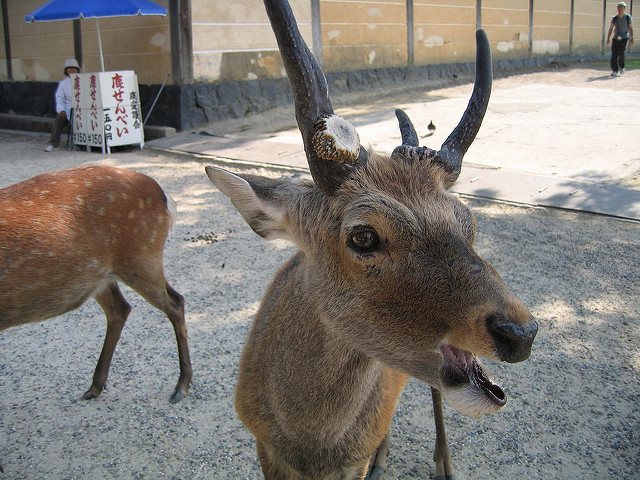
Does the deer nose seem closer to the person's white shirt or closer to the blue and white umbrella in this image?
the blue and white umbrella

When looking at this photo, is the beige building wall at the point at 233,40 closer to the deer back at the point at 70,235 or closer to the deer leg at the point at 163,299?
the deer back at the point at 70,235

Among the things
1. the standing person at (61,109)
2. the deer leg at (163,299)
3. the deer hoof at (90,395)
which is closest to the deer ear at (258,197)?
the deer leg at (163,299)

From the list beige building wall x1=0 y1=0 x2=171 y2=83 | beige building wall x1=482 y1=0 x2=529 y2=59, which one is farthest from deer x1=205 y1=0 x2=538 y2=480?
beige building wall x1=482 y1=0 x2=529 y2=59

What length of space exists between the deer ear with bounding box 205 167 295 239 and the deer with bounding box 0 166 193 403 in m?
1.56

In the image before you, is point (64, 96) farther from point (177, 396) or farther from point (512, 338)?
point (512, 338)

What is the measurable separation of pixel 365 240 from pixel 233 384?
2171 millimetres

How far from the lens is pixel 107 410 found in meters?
3.50

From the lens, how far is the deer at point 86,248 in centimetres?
322

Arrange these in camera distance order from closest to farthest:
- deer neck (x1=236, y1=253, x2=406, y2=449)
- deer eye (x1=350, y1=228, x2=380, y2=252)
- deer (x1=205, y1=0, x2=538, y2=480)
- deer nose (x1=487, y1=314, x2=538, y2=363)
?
1. deer nose (x1=487, y1=314, x2=538, y2=363)
2. deer (x1=205, y1=0, x2=538, y2=480)
3. deer eye (x1=350, y1=228, x2=380, y2=252)
4. deer neck (x1=236, y1=253, x2=406, y2=449)

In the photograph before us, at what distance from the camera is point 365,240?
190 centimetres

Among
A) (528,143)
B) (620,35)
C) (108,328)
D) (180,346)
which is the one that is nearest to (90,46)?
(528,143)

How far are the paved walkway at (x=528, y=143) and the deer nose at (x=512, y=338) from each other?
5066 millimetres

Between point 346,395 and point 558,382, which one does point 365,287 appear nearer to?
point 346,395

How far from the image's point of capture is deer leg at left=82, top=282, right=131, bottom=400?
143 inches
